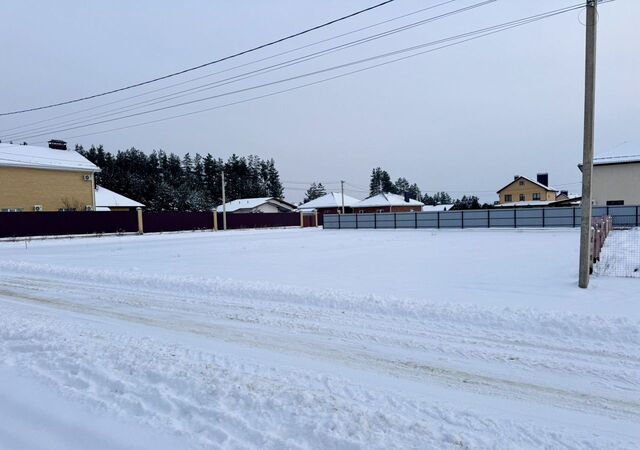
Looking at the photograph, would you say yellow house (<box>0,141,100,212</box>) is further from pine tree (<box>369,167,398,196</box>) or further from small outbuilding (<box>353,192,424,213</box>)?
pine tree (<box>369,167,398,196</box>)

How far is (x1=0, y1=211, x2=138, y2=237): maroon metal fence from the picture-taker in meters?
29.6

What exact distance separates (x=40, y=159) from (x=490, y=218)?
40532 millimetres

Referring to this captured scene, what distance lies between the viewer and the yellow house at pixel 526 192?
71963 millimetres

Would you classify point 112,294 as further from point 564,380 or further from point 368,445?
point 564,380

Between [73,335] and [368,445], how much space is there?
15.6 feet

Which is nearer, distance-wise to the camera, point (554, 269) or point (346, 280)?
point (346, 280)

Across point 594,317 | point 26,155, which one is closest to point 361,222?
point 26,155

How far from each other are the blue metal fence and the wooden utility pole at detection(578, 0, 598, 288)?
25.4m

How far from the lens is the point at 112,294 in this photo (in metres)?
9.43

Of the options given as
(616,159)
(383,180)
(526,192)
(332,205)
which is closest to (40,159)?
(332,205)

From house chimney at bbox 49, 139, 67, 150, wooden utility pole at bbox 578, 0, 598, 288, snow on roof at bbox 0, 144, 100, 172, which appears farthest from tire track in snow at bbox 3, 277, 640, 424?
house chimney at bbox 49, 139, 67, 150

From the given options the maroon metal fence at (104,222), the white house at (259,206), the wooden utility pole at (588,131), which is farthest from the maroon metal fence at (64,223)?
the white house at (259,206)

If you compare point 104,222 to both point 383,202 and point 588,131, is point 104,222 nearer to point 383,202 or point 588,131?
point 588,131

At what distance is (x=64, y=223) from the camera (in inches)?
1277
